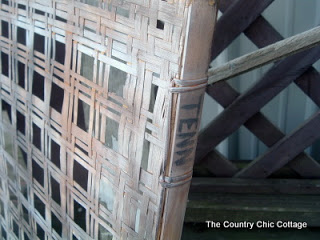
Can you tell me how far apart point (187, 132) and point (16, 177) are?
0.60 metres

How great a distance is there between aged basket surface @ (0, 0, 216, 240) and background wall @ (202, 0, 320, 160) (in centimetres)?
103

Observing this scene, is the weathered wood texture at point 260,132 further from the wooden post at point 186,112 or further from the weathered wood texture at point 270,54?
the wooden post at point 186,112

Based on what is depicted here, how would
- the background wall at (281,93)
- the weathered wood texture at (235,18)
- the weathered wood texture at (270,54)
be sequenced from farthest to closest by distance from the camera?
the background wall at (281,93)
the weathered wood texture at (235,18)
the weathered wood texture at (270,54)

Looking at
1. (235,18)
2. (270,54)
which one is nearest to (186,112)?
(270,54)

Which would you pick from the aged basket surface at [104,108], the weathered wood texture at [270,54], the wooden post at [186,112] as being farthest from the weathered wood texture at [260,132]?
the wooden post at [186,112]

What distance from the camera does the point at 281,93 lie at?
1.84 meters

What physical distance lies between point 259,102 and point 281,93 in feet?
1.41

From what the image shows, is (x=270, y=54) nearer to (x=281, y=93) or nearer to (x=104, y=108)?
(x=104, y=108)

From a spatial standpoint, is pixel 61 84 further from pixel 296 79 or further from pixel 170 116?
pixel 296 79

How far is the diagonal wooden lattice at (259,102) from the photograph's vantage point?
1392 millimetres

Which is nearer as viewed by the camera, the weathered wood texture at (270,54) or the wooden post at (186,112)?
the wooden post at (186,112)

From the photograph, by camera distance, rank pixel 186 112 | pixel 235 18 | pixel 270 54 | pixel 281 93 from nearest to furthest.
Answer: pixel 186 112 → pixel 270 54 → pixel 235 18 → pixel 281 93

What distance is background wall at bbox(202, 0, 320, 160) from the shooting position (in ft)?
5.65

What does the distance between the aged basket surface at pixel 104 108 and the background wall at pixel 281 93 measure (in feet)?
3.38
